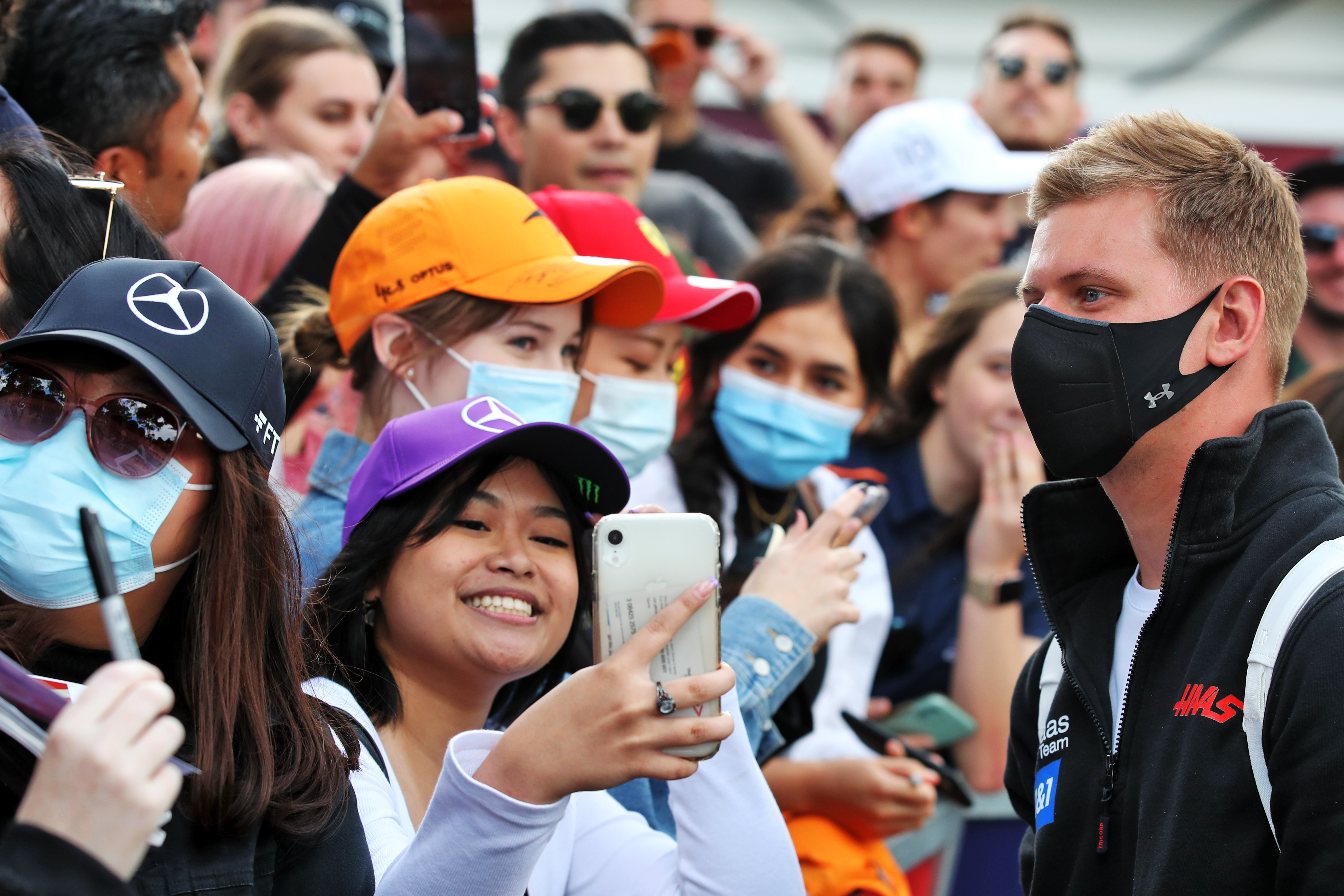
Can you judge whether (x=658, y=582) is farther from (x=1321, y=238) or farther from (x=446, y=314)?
(x=1321, y=238)

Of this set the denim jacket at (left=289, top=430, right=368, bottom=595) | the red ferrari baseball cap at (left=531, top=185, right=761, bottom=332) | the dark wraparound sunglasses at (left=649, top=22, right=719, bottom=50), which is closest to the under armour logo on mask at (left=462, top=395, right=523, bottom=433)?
the denim jacket at (left=289, top=430, right=368, bottom=595)

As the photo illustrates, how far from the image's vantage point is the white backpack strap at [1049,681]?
246 cm

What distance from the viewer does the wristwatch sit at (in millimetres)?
4348

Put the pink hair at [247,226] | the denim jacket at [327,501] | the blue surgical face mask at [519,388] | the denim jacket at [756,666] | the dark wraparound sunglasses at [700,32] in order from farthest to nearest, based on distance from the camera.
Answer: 1. the dark wraparound sunglasses at [700,32]
2. the pink hair at [247,226]
3. the blue surgical face mask at [519,388]
4. the denim jacket at [756,666]
5. the denim jacket at [327,501]

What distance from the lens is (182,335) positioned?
193 cm

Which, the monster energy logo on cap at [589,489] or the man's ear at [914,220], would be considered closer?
the monster energy logo on cap at [589,489]

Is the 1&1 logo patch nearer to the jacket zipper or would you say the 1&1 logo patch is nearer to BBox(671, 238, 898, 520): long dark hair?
the jacket zipper

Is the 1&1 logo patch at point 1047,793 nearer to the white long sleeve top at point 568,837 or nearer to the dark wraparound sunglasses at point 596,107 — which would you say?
the white long sleeve top at point 568,837

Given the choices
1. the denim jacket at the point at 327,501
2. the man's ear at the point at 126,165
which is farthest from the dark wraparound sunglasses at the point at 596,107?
the denim jacket at the point at 327,501

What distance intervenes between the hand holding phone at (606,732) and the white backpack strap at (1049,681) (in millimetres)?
791

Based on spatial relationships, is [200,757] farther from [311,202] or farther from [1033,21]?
[1033,21]

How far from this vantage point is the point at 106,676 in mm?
1438

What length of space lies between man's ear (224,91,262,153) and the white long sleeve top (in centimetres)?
313

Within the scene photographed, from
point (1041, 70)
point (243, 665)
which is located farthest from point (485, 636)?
point (1041, 70)
